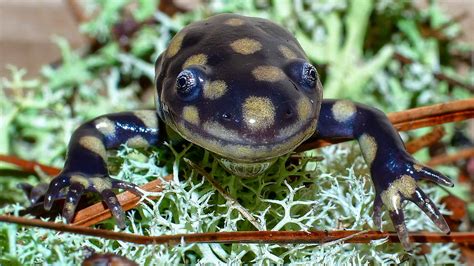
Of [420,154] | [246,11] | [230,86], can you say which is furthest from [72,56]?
[230,86]

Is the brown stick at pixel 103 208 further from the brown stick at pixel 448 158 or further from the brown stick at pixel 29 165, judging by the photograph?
the brown stick at pixel 448 158

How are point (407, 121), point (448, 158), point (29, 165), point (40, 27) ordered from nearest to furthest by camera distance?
1. point (407, 121)
2. point (29, 165)
3. point (448, 158)
4. point (40, 27)

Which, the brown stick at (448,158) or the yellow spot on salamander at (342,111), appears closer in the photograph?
the yellow spot on salamander at (342,111)

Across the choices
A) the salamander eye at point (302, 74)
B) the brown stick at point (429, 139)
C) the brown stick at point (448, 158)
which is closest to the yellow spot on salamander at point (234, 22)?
the salamander eye at point (302, 74)

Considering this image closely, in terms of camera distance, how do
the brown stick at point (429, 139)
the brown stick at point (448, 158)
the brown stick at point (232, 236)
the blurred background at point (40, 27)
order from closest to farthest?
the brown stick at point (232, 236)
the brown stick at point (429, 139)
the brown stick at point (448, 158)
the blurred background at point (40, 27)

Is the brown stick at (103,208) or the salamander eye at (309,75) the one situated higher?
the salamander eye at (309,75)

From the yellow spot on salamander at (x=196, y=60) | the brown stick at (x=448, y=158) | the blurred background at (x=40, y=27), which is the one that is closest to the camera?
the yellow spot on salamander at (x=196, y=60)

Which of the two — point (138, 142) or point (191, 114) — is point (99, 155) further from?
point (191, 114)

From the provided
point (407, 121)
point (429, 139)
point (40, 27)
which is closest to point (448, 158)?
point (429, 139)
